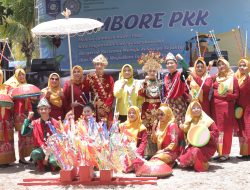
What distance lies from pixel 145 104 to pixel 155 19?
24.9 feet

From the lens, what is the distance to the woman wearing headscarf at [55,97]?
20.1ft

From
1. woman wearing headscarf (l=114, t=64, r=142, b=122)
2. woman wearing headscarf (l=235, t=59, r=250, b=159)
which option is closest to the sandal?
woman wearing headscarf (l=235, t=59, r=250, b=159)

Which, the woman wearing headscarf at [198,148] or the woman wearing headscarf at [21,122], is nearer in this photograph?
the woman wearing headscarf at [198,148]

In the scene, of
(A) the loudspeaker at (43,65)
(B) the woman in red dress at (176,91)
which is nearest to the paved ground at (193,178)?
(B) the woman in red dress at (176,91)

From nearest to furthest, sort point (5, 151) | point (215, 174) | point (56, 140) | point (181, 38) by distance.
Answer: point (56, 140), point (215, 174), point (5, 151), point (181, 38)

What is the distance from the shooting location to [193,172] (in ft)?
17.7

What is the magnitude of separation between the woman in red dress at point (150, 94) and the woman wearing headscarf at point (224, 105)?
809 mm

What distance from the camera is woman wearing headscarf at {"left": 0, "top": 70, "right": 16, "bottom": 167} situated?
5.98 m

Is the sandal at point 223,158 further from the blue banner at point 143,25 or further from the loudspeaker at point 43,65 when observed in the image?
the blue banner at point 143,25

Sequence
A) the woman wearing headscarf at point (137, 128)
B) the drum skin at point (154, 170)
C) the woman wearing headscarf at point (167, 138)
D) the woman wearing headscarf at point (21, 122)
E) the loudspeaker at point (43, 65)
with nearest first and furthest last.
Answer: the drum skin at point (154, 170), the woman wearing headscarf at point (167, 138), the woman wearing headscarf at point (137, 128), the woman wearing headscarf at point (21, 122), the loudspeaker at point (43, 65)

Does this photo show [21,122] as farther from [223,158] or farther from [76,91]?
[223,158]

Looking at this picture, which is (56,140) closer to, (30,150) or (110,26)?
(30,150)

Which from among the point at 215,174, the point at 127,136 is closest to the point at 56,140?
the point at 127,136

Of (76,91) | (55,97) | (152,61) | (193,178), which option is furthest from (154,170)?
(55,97)
